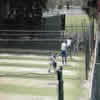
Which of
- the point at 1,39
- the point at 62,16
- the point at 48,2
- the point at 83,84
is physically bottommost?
the point at 83,84

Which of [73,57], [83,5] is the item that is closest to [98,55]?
[73,57]

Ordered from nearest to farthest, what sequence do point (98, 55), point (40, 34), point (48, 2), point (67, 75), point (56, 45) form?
point (98, 55), point (67, 75), point (56, 45), point (40, 34), point (48, 2)

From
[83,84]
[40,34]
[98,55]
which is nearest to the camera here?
[98,55]

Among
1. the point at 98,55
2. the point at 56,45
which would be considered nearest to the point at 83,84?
the point at 98,55

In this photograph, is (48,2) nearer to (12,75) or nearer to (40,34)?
(40,34)

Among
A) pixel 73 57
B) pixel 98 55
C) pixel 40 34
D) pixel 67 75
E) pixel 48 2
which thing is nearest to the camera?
pixel 98 55

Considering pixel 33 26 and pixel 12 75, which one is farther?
pixel 33 26

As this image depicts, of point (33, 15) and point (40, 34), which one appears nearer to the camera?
point (40, 34)

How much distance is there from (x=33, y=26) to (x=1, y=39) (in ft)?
9.98

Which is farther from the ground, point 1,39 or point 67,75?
point 1,39

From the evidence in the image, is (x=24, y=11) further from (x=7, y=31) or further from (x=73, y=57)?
(x=73, y=57)

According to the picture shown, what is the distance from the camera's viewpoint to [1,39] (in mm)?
19594

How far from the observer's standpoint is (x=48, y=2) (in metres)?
20.3

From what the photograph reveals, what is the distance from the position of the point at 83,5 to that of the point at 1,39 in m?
7.58
